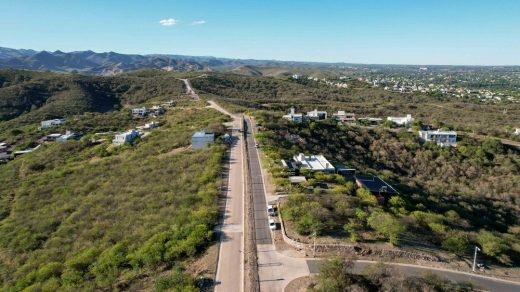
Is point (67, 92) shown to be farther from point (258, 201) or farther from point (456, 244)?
point (456, 244)

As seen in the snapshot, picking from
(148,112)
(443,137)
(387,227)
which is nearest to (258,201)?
(387,227)

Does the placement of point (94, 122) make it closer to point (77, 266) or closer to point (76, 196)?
point (76, 196)

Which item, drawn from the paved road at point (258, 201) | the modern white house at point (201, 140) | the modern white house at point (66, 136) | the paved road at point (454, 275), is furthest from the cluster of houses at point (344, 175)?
the modern white house at point (66, 136)

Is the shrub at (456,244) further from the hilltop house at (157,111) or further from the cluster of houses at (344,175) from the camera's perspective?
the hilltop house at (157,111)

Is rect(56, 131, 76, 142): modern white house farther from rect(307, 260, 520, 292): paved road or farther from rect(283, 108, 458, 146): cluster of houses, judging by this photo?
rect(307, 260, 520, 292): paved road

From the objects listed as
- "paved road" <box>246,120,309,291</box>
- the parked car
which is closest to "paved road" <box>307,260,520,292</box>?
"paved road" <box>246,120,309,291</box>

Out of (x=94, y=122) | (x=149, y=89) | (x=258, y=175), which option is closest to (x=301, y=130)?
(x=258, y=175)
